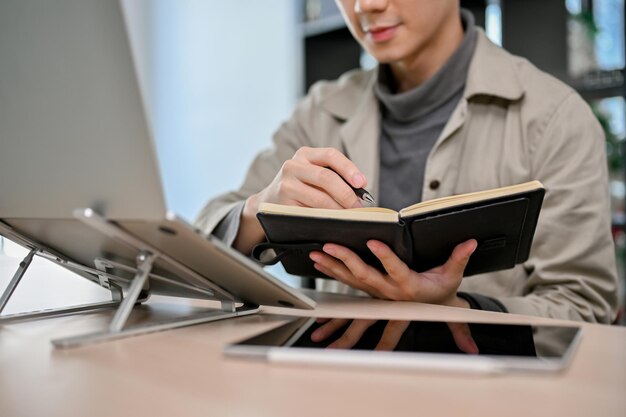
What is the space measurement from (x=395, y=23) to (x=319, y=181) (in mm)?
499

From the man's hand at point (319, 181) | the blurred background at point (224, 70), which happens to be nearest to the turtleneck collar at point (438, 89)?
the man's hand at point (319, 181)

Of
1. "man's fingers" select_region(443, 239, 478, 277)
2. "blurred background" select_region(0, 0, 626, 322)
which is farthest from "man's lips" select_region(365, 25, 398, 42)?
"blurred background" select_region(0, 0, 626, 322)

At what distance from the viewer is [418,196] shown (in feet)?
4.01

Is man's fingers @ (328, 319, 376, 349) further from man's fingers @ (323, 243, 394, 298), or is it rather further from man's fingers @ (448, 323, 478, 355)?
man's fingers @ (323, 243, 394, 298)

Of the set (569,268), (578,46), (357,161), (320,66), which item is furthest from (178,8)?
(569,268)

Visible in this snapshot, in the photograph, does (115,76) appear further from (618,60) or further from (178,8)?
(178,8)

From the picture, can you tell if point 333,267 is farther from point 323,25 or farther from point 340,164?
point 323,25

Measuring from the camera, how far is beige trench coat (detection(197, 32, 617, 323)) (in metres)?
1.02

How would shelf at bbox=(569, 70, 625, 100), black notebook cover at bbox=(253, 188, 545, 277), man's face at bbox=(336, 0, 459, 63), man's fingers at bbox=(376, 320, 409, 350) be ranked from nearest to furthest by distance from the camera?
1. man's fingers at bbox=(376, 320, 409, 350)
2. black notebook cover at bbox=(253, 188, 545, 277)
3. man's face at bbox=(336, 0, 459, 63)
4. shelf at bbox=(569, 70, 625, 100)

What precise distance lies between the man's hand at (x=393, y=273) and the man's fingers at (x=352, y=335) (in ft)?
0.56

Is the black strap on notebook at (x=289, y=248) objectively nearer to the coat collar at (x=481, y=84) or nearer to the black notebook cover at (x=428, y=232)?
the black notebook cover at (x=428, y=232)

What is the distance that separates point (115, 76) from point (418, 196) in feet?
2.72

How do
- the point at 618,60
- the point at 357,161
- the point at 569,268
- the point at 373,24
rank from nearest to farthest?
1. the point at 569,268
2. the point at 373,24
3. the point at 357,161
4. the point at 618,60

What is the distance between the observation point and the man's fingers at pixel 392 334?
458 mm
